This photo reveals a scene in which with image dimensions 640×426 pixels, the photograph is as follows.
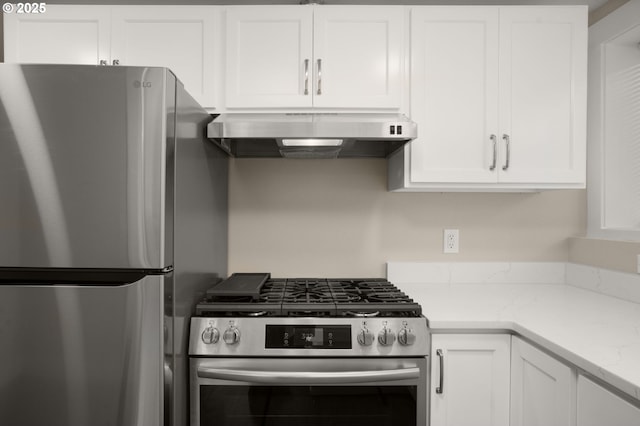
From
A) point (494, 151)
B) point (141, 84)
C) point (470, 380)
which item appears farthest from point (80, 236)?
point (494, 151)

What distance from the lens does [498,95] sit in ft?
5.98

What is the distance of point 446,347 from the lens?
1.48m

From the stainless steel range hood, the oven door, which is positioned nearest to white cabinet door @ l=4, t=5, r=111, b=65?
the stainless steel range hood

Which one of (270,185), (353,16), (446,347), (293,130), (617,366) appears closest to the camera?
(617,366)

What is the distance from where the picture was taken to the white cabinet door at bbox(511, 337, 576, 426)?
1195 millimetres

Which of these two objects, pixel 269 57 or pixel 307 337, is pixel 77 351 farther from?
pixel 269 57

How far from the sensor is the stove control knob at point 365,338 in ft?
4.74

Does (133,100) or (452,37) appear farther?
(452,37)

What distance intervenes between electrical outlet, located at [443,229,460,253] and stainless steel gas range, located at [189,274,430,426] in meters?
0.81

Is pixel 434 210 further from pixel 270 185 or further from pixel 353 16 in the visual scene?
pixel 353 16

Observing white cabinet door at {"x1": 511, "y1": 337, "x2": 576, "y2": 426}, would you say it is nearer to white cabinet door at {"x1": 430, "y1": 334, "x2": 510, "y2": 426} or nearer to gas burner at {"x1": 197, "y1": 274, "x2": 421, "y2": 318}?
white cabinet door at {"x1": 430, "y1": 334, "x2": 510, "y2": 426}

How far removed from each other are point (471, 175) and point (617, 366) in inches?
38.3

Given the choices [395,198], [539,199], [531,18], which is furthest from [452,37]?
[539,199]

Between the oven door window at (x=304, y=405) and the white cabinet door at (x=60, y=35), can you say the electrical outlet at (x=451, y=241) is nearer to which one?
the oven door window at (x=304, y=405)
